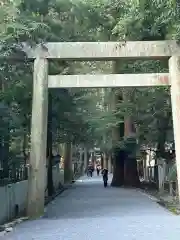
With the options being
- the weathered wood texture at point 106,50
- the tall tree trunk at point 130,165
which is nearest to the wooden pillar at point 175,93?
the weathered wood texture at point 106,50

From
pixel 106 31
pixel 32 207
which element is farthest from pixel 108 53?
pixel 106 31

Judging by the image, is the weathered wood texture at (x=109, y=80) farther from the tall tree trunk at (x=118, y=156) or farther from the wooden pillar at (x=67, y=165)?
the wooden pillar at (x=67, y=165)

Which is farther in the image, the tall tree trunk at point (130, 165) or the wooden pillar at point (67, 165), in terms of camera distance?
the wooden pillar at point (67, 165)

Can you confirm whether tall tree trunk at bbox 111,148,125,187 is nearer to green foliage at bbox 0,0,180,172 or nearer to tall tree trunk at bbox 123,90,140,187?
tall tree trunk at bbox 123,90,140,187

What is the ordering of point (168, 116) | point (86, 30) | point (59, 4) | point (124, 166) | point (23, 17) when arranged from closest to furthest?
point (23, 17)
point (59, 4)
point (86, 30)
point (168, 116)
point (124, 166)

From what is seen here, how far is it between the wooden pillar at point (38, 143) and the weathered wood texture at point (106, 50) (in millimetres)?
391

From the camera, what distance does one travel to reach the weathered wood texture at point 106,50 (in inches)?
604

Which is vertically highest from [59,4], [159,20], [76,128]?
[59,4]

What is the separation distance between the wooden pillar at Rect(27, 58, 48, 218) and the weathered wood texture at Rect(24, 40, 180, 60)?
1.28ft

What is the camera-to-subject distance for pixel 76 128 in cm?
2694

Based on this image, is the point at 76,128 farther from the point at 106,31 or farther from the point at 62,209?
the point at 62,209

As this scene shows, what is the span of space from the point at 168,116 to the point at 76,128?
552 cm

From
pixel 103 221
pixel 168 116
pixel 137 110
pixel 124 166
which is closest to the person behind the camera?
pixel 103 221

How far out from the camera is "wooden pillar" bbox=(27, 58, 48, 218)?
1470cm
